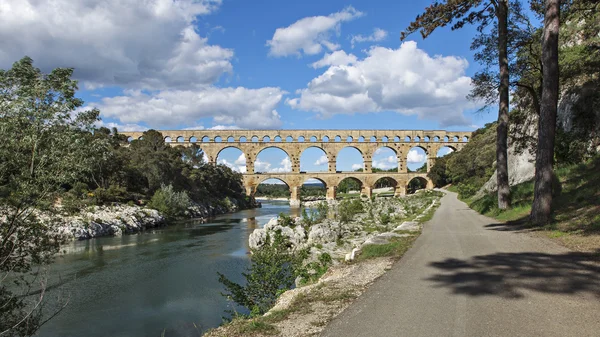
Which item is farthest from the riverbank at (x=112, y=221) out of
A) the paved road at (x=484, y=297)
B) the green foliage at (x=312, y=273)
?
the paved road at (x=484, y=297)

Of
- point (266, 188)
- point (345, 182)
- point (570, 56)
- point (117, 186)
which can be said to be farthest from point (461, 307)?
point (266, 188)

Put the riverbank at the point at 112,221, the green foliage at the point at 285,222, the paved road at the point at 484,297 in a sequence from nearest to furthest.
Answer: the paved road at the point at 484,297 < the green foliage at the point at 285,222 < the riverbank at the point at 112,221

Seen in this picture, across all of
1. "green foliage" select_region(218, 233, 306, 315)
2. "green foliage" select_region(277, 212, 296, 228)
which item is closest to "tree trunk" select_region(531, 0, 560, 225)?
"green foliage" select_region(218, 233, 306, 315)

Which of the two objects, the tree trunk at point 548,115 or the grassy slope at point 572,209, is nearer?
the grassy slope at point 572,209

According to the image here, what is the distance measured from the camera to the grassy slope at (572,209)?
637 cm

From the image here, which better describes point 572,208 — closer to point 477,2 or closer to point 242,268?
point 477,2

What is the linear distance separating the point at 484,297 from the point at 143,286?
9527 millimetres

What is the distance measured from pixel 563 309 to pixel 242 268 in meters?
10.2

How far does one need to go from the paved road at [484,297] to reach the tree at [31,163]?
5.45 m

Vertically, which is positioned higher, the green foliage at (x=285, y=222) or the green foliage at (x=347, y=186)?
the green foliage at (x=347, y=186)

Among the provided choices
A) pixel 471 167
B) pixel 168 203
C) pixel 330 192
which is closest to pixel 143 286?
pixel 168 203

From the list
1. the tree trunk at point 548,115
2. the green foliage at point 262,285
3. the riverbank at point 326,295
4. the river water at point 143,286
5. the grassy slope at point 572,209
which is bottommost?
the river water at point 143,286

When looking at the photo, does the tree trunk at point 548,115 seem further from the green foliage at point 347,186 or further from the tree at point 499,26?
the green foliage at point 347,186

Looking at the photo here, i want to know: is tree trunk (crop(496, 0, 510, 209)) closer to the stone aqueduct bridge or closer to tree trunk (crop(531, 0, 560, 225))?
tree trunk (crop(531, 0, 560, 225))
